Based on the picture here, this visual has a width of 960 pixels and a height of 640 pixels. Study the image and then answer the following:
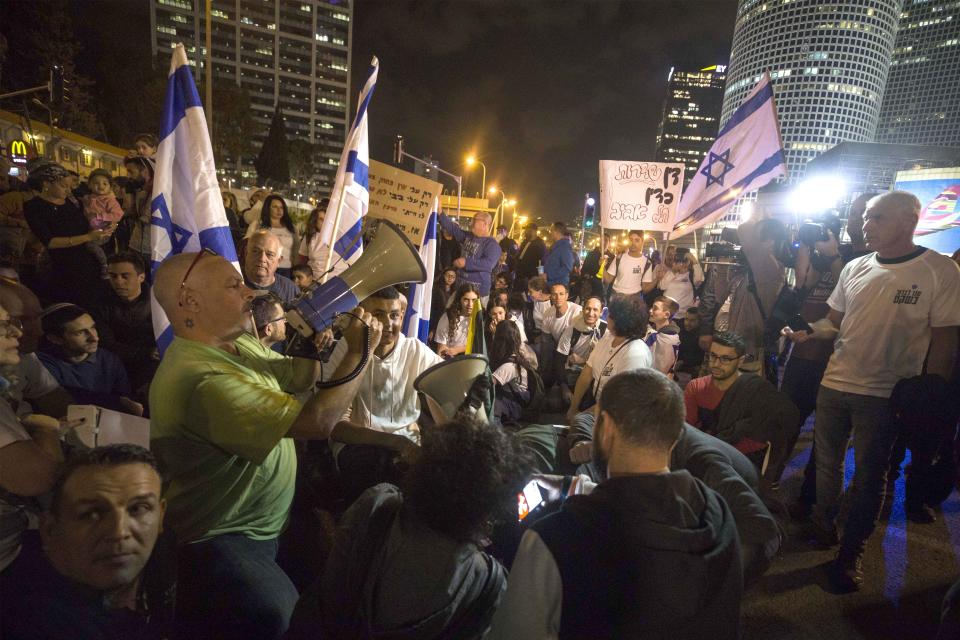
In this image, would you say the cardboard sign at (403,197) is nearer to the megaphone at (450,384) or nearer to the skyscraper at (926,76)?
the megaphone at (450,384)

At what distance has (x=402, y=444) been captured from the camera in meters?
2.74

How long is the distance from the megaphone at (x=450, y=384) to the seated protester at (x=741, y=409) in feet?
6.61

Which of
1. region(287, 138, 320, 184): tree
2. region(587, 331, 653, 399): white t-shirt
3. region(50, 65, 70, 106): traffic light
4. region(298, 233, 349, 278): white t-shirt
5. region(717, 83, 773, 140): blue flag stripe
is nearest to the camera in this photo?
region(587, 331, 653, 399): white t-shirt

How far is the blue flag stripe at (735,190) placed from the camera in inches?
208

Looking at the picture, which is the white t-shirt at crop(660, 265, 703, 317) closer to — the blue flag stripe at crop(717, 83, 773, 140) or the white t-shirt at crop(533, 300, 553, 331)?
the white t-shirt at crop(533, 300, 553, 331)

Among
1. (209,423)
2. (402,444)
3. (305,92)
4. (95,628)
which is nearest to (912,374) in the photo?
(402,444)

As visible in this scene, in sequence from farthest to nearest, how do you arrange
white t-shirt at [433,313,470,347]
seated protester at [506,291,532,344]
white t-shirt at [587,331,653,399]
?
1. seated protester at [506,291,532,344]
2. white t-shirt at [433,313,470,347]
3. white t-shirt at [587,331,653,399]

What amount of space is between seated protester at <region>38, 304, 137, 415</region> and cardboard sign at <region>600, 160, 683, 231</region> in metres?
6.49

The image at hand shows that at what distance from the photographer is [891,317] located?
288cm

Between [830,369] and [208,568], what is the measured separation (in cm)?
381

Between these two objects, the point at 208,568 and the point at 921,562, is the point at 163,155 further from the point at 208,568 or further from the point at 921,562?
the point at 921,562

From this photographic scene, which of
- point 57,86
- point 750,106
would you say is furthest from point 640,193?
point 57,86

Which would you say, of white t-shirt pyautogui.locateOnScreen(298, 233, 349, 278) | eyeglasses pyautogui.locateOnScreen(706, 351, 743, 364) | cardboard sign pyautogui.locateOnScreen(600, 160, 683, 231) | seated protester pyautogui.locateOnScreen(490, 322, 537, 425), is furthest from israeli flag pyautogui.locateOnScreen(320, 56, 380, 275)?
cardboard sign pyautogui.locateOnScreen(600, 160, 683, 231)

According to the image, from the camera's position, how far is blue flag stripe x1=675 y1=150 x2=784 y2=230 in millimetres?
5293
